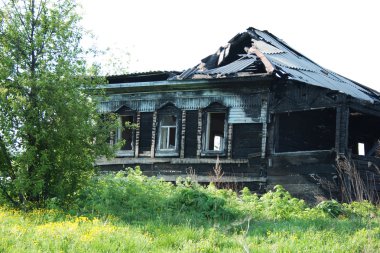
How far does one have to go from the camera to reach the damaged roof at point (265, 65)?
18.1 meters

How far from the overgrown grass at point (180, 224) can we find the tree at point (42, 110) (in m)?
0.65

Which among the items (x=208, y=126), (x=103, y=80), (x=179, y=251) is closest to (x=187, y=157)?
(x=208, y=126)

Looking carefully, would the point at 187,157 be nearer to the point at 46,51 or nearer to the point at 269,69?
the point at 269,69

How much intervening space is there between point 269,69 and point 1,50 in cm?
806

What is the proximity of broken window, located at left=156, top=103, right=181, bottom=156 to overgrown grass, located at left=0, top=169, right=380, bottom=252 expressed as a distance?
5.15 metres

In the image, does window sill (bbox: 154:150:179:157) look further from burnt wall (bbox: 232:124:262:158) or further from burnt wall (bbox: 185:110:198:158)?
burnt wall (bbox: 232:124:262:158)

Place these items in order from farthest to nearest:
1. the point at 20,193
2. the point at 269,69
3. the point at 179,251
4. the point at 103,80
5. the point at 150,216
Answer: the point at 269,69 < the point at 103,80 < the point at 20,193 < the point at 150,216 < the point at 179,251

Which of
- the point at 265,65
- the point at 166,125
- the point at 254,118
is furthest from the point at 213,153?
the point at 265,65

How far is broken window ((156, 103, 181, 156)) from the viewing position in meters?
20.2

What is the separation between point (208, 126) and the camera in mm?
19484

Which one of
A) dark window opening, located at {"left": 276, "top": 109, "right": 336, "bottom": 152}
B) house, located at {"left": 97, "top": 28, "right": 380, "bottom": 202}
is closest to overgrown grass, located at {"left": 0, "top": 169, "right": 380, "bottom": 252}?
house, located at {"left": 97, "top": 28, "right": 380, "bottom": 202}

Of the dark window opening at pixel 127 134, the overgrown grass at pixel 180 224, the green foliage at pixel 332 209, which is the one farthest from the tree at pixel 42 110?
the dark window opening at pixel 127 134

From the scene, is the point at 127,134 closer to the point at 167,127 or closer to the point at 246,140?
the point at 167,127

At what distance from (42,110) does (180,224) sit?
472 centimetres
